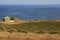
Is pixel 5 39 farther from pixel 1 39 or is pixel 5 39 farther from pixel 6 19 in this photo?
pixel 6 19

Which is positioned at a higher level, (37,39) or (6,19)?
(37,39)

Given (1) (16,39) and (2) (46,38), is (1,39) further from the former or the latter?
(2) (46,38)

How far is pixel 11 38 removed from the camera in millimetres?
12484

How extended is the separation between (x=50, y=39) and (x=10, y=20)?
2866cm

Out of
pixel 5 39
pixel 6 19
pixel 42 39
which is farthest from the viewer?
pixel 6 19

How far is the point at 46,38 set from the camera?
1292cm

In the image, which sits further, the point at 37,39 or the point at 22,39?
the point at 37,39

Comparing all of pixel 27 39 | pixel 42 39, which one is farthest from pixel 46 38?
pixel 27 39

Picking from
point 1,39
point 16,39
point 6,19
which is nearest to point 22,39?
point 16,39

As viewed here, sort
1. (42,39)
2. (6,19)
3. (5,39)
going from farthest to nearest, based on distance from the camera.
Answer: (6,19) < (42,39) < (5,39)

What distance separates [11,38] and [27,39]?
940 mm

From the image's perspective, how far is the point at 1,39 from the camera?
40.2 feet

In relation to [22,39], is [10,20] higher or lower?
lower

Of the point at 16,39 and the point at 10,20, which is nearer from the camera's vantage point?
the point at 16,39
